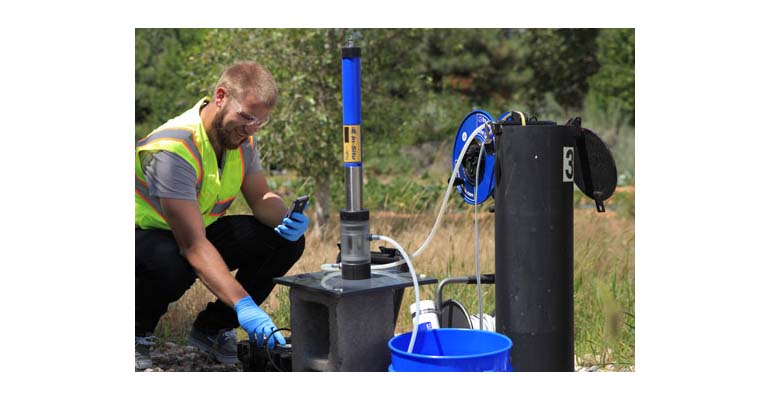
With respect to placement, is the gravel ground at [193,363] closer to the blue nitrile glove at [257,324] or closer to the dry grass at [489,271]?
the dry grass at [489,271]

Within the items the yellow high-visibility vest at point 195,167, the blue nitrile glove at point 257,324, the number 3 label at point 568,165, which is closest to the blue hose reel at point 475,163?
the number 3 label at point 568,165

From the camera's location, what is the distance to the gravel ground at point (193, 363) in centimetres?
344

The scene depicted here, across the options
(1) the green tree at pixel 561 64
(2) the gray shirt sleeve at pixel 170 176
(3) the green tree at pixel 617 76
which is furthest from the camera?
(1) the green tree at pixel 561 64

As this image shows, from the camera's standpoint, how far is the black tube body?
254 cm

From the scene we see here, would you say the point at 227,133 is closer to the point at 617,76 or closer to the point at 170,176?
the point at 170,176

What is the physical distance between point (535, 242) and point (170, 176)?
1490 mm

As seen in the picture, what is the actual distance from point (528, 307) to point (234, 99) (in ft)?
4.94

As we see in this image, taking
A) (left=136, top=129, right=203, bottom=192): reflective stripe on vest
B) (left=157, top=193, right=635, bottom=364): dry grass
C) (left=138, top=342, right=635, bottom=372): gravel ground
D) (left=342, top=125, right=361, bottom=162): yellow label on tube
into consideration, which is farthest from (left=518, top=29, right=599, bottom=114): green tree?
(left=342, top=125, right=361, bottom=162): yellow label on tube

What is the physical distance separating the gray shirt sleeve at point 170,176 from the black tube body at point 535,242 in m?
1.28

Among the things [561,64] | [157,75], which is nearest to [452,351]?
[157,75]

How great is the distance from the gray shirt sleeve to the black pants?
0.25 metres

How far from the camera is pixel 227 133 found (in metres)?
3.28

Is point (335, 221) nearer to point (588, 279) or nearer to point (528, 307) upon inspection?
point (588, 279)

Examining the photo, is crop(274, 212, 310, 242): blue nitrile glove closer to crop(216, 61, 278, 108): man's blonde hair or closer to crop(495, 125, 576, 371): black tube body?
crop(216, 61, 278, 108): man's blonde hair
